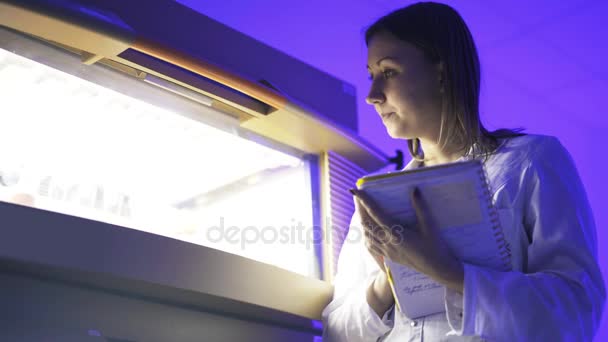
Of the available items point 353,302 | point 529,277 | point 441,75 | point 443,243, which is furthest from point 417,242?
point 441,75

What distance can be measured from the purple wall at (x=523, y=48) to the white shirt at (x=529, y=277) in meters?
1.50

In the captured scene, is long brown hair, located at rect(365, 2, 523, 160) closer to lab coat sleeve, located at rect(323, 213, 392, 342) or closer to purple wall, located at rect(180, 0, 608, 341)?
lab coat sleeve, located at rect(323, 213, 392, 342)

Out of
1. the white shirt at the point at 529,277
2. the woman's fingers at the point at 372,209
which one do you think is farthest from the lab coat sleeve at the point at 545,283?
the woman's fingers at the point at 372,209

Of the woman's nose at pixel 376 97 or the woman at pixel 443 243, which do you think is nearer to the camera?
the woman at pixel 443 243

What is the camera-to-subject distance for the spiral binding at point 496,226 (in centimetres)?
103

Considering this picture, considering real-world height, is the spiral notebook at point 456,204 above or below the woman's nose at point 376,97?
below

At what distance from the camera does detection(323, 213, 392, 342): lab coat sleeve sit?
1.24 meters

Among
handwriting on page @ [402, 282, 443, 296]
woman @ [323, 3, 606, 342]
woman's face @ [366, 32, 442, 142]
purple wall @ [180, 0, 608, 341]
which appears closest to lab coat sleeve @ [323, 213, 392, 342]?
woman @ [323, 3, 606, 342]

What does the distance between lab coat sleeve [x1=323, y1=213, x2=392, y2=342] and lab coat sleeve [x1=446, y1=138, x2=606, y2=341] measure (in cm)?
23

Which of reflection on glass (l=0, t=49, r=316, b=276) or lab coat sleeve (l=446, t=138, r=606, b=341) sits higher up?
reflection on glass (l=0, t=49, r=316, b=276)

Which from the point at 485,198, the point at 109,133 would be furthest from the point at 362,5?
the point at 485,198

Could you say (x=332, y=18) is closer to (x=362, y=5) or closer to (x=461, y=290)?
(x=362, y=5)

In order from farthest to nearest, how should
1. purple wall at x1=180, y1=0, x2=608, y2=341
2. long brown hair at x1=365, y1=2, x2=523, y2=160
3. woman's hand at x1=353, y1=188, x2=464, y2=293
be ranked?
purple wall at x1=180, y1=0, x2=608, y2=341, long brown hair at x1=365, y1=2, x2=523, y2=160, woman's hand at x1=353, y1=188, x2=464, y2=293

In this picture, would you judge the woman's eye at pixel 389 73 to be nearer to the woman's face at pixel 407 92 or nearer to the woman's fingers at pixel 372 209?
the woman's face at pixel 407 92
